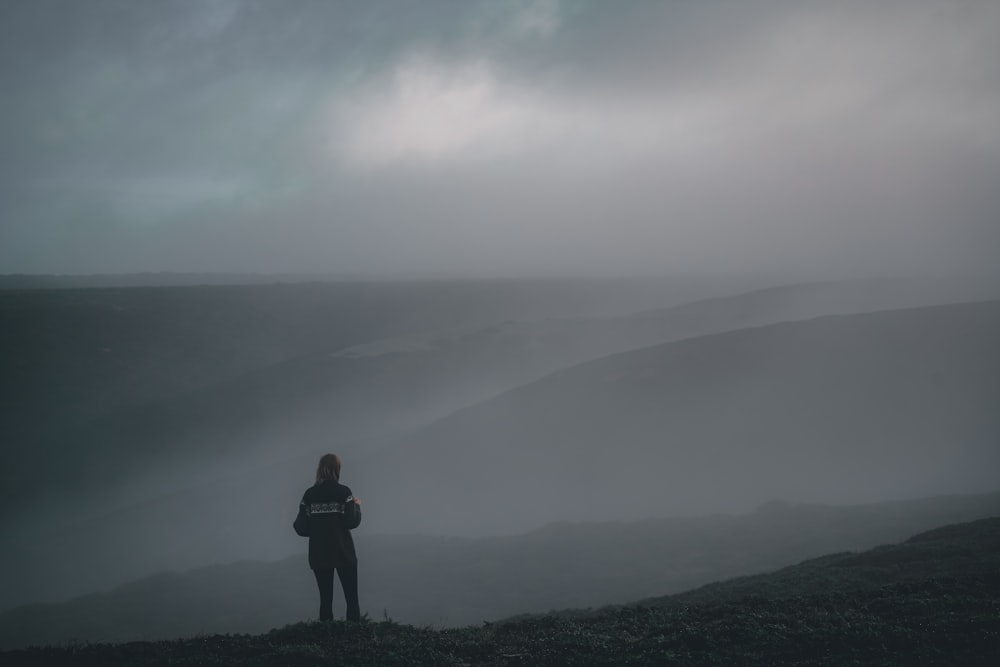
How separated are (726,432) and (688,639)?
55.6m

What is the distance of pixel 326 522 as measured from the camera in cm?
921

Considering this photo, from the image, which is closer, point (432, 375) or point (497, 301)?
point (432, 375)

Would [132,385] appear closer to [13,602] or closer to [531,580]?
[13,602]

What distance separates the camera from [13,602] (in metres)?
39.4

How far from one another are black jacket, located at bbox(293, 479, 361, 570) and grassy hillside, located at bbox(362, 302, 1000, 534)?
42562 mm

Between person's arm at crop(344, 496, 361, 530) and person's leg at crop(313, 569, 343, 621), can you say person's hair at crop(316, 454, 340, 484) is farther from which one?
person's leg at crop(313, 569, 343, 621)

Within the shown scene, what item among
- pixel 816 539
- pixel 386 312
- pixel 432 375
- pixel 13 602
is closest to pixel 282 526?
pixel 13 602

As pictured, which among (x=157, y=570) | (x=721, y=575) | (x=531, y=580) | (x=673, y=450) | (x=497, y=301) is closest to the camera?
(x=721, y=575)

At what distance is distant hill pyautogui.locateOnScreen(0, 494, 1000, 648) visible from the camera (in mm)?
28234

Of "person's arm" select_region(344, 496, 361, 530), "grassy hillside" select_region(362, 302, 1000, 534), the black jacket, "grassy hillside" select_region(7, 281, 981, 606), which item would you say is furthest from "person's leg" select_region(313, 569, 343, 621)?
"grassy hillside" select_region(362, 302, 1000, 534)

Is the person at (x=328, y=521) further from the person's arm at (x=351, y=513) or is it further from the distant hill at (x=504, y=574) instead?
the distant hill at (x=504, y=574)

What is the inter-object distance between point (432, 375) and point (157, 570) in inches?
2085

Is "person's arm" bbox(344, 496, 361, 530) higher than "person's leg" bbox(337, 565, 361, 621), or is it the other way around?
"person's arm" bbox(344, 496, 361, 530)

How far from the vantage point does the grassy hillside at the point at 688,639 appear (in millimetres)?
7855
